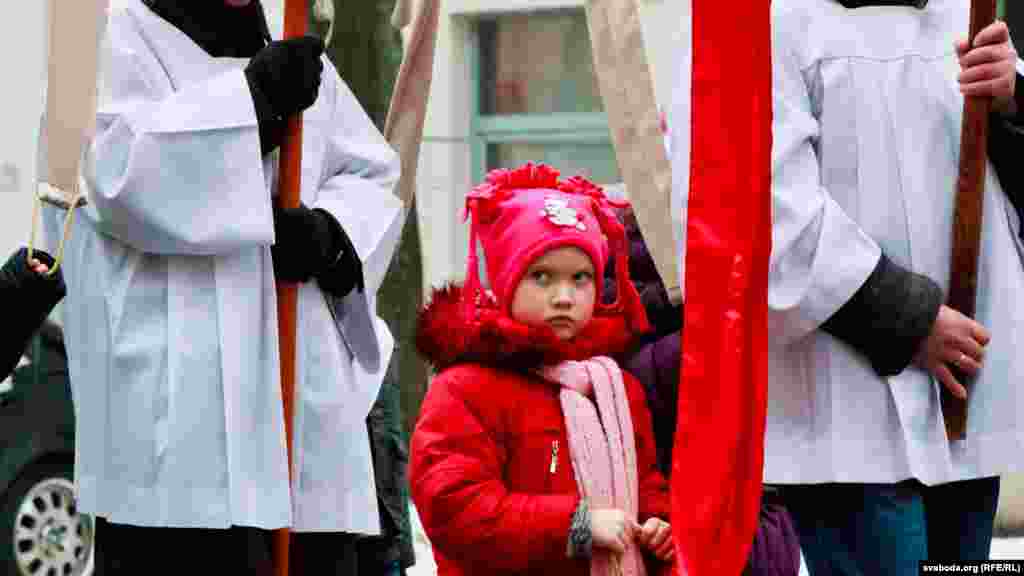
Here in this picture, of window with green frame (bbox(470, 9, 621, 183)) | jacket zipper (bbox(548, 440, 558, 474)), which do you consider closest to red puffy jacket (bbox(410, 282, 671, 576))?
jacket zipper (bbox(548, 440, 558, 474))

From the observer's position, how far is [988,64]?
430 centimetres

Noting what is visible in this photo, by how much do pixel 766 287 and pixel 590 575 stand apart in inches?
33.3

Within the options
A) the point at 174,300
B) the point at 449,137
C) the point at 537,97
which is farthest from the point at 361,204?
the point at 537,97

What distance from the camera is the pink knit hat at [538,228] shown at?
15.5 feet

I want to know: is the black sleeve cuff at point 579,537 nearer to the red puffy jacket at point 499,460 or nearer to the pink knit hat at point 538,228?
the red puffy jacket at point 499,460

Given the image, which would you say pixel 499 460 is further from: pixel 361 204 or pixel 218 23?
pixel 218 23

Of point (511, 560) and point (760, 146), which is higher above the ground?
point (760, 146)

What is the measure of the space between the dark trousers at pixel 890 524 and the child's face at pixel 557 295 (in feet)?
1.84

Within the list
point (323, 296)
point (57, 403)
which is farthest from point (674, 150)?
point (57, 403)

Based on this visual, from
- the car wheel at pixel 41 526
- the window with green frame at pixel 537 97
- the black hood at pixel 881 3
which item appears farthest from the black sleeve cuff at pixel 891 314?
the window with green frame at pixel 537 97

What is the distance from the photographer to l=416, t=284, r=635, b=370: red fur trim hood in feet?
15.1

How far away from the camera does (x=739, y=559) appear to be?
397 cm

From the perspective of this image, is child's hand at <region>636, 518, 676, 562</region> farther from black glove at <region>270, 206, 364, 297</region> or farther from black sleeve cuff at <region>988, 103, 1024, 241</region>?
black sleeve cuff at <region>988, 103, 1024, 241</region>

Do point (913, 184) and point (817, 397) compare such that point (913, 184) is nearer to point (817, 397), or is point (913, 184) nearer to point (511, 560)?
point (817, 397)
